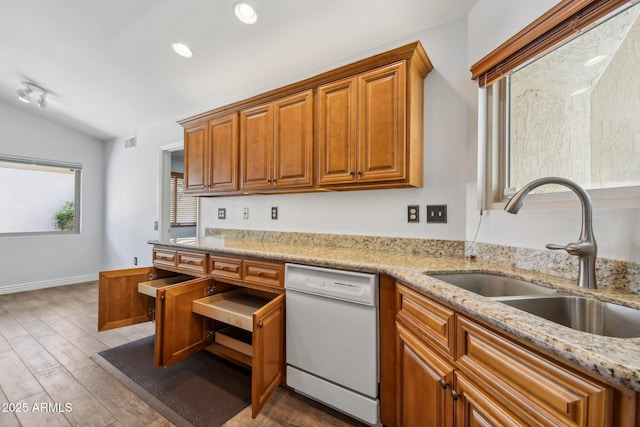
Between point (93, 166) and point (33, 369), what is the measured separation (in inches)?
145

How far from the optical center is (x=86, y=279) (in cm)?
445

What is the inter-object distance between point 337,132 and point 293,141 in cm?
38

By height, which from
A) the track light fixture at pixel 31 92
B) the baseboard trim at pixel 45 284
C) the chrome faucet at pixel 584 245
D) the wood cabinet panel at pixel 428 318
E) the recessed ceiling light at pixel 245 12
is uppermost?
the track light fixture at pixel 31 92

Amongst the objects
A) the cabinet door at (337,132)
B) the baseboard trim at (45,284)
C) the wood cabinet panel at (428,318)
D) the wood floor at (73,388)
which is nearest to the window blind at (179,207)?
the baseboard trim at (45,284)

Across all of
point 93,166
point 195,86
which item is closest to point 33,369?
point 195,86

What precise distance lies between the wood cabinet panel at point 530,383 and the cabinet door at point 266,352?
3.08 ft

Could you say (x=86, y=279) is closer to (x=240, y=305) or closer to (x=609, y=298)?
(x=240, y=305)

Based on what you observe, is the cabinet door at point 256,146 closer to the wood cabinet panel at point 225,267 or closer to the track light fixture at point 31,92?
the wood cabinet panel at point 225,267

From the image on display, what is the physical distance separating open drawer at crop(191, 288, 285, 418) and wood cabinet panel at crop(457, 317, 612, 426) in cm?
95

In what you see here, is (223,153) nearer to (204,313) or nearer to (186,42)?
(186,42)

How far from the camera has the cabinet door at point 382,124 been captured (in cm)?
163

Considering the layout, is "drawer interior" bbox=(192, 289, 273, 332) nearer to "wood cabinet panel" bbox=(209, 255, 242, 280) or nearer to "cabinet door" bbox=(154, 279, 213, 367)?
"cabinet door" bbox=(154, 279, 213, 367)

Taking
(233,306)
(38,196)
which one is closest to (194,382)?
(233,306)

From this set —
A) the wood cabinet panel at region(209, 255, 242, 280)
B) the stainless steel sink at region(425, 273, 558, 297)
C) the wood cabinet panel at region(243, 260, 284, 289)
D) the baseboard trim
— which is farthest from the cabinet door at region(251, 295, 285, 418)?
the baseboard trim
